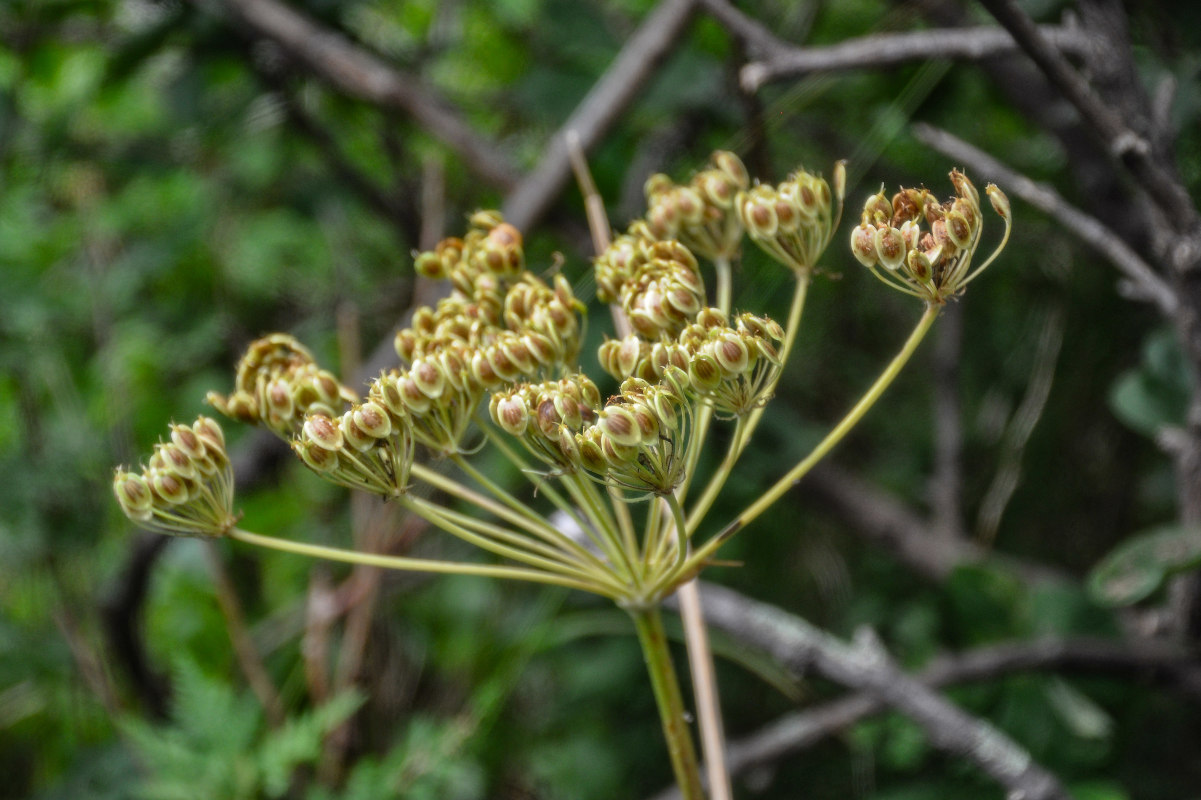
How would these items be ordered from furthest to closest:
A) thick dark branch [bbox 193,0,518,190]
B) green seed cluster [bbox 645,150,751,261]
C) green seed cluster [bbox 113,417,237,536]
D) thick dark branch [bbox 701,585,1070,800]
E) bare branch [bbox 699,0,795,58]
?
thick dark branch [bbox 193,0,518,190]
bare branch [bbox 699,0,795,58]
thick dark branch [bbox 701,585,1070,800]
green seed cluster [bbox 645,150,751,261]
green seed cluster [bbox 113,417,237,536]

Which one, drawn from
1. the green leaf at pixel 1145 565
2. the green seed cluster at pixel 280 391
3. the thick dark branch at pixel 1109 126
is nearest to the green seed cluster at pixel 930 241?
the thick dark branch at pixel 1109 126

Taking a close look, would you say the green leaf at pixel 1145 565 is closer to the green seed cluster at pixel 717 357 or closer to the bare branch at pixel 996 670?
the bare branch at pixel 996 670

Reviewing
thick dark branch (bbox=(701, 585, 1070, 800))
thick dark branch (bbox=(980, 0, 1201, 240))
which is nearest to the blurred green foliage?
thick dark branch (bbox=(701, 585, 1070, 800))

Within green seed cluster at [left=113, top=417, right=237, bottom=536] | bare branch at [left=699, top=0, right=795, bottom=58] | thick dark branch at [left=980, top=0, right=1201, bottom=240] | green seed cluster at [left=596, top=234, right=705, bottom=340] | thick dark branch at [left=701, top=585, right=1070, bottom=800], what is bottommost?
green seed cluster at [left=113, top=417, right=237, bottom=536]

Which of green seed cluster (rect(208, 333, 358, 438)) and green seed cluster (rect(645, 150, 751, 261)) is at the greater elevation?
green seed cluster (rect(645, 150, 751, 261))

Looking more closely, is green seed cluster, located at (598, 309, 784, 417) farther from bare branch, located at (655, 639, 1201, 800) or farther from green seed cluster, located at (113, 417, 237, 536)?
bare branch, located at (655, 639, 1201, 800)

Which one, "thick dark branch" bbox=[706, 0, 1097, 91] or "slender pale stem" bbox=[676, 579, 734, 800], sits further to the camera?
"thick dark branch" bbox=[706, 0, 1097, 91]

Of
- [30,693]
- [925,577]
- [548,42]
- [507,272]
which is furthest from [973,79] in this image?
[30,693]
